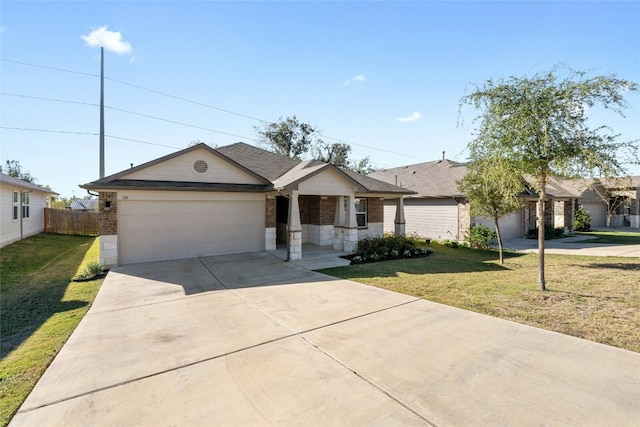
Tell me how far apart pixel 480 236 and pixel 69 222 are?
27199 mm

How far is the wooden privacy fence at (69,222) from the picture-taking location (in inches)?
832

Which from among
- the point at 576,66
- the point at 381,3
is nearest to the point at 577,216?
the point at 576,66

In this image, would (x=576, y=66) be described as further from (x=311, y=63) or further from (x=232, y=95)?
(x=232, y=95)

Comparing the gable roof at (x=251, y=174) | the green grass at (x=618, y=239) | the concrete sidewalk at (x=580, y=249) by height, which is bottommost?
the concrete sidewalk at (x=580, y=249)

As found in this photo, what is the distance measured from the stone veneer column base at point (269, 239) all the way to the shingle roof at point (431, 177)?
9743mm

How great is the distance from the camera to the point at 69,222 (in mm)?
21422

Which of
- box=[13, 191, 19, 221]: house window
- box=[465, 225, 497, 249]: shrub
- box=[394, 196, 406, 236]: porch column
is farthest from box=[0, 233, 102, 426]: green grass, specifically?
box=[465, 225, 497, 249]: shrub

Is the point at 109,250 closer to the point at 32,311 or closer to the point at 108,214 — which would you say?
the point at 108,214

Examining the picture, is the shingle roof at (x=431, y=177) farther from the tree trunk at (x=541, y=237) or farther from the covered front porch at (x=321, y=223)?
the tree trunk at (x=541, y=237)

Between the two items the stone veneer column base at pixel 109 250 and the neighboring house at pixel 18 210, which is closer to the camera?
the stone veneer column base at pixel 109 250

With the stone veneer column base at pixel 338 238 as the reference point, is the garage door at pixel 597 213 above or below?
above

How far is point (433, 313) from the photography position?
5922 mm

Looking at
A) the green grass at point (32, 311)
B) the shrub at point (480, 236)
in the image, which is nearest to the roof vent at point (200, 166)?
the green grass at point (32, 311)

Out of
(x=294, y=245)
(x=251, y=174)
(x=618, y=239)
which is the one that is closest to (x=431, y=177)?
Answer: (x=618, y=239)
